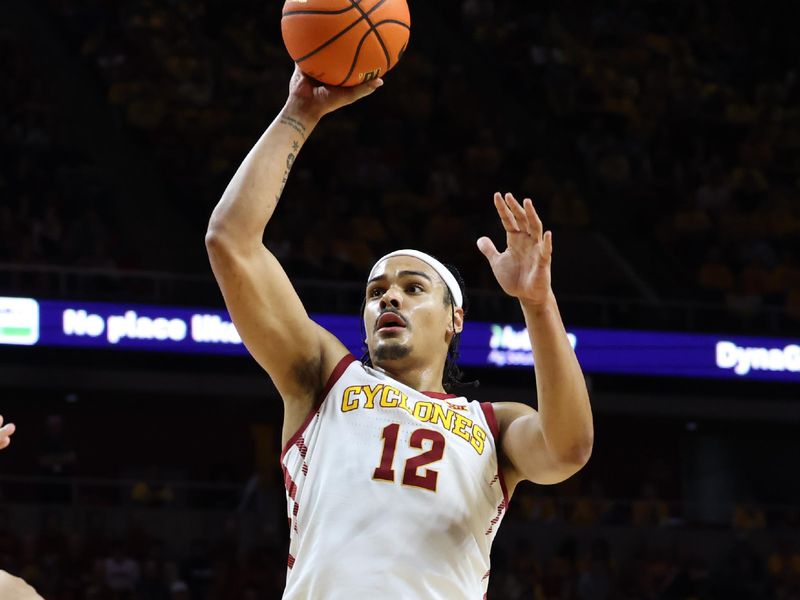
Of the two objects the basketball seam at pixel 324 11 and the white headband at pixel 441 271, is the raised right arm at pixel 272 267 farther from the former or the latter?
the white headband at pixel 441 271

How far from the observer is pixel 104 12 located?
16938mm

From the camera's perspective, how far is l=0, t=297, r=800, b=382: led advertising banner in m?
13.4

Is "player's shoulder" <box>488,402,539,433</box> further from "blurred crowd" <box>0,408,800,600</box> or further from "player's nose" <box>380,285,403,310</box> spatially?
"blurred crowd" <box>0,408,800,600</box>

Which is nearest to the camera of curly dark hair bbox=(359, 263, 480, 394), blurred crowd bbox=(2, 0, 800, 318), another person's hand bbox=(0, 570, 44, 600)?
another person's hand bbox=(0, 570, 44, 600)

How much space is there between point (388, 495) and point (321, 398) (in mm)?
432

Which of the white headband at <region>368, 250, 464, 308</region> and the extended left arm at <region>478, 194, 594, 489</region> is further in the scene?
the white headband at <region>368, 250, 464, 308</region>

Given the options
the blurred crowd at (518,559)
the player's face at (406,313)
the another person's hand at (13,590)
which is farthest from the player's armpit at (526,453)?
the blurred crowd at (518,559)

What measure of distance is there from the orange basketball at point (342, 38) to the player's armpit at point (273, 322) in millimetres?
598

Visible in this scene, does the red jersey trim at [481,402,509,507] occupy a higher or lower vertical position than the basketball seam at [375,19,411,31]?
lower

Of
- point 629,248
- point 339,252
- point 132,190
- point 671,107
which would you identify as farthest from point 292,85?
point 671,107

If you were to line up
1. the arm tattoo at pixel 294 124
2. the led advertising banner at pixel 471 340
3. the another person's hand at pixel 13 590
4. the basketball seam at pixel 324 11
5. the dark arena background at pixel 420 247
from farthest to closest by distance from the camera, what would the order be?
the dark arena background at pixel 420 247 → the led advertising banner at pixel 471 340 → the basketball seam at pixel 324 11 → the arm tattoo at pixel 294 124 → the another person's hand at pixel 13 590

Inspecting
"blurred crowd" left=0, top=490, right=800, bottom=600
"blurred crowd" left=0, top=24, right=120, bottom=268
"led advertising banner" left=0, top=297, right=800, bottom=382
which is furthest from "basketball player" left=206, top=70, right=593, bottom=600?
"blurred crowd" left=0, top=24, right=120, bottom=268

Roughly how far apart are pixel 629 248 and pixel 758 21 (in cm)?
552

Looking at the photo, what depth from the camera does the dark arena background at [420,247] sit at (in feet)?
45.0
